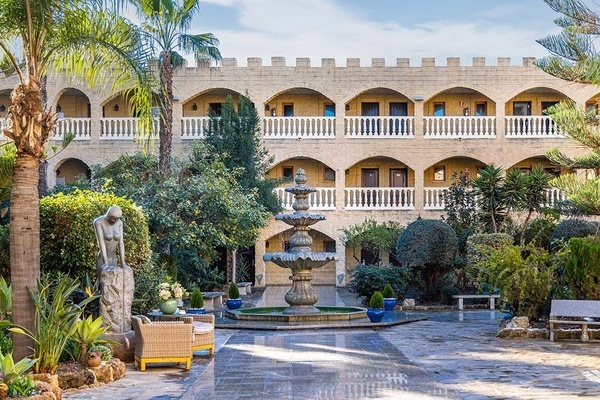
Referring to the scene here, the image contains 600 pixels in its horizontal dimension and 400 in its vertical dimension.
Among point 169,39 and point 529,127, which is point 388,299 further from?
point 529,127

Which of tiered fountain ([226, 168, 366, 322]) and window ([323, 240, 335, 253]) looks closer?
tiered fountain ([226, 168, 366, 322])

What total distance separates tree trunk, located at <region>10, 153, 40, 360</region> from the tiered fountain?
8573 millimetres

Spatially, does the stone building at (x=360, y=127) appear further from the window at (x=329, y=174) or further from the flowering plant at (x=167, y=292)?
the flowering plant at (x=167, y=292)

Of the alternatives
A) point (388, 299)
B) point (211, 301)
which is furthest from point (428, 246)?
point (211, 301)

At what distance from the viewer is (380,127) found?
109ft

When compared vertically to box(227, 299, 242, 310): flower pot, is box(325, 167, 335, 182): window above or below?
above

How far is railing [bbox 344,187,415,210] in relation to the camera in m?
32.8

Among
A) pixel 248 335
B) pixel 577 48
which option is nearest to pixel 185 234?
pixel 248 335

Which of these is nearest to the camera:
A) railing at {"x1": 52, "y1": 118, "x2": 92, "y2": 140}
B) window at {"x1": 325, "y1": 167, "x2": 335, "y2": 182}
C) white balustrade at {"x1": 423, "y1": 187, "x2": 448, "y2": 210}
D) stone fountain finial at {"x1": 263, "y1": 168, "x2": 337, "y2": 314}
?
stone fountain finial at {"x1": 263, "y1": 168, "x2": 337, "y2": 314}

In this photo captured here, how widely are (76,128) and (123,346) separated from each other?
2263 cm

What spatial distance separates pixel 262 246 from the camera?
33.2 m

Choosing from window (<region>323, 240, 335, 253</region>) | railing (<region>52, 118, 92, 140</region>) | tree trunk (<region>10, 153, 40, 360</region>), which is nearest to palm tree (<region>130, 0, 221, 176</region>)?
railing (<region>52, 118, 92, 140</region>)

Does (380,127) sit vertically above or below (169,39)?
below

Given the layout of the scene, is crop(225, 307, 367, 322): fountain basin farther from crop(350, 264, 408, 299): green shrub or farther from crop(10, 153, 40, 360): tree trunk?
crop(10, 153, 40, 360): tree trunk
